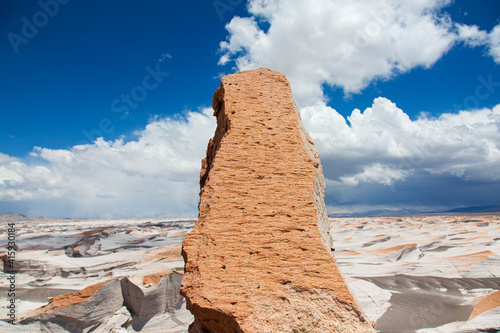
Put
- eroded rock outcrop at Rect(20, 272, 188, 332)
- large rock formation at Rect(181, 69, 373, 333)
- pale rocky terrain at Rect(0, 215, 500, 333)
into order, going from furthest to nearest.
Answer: eroded rock outcrop at Rect(20, 272, 188, 332) → pale rocky terrain at Rect(0, 215, 500, 333) → large rock formation at Rect(181, 69, 373, 333)

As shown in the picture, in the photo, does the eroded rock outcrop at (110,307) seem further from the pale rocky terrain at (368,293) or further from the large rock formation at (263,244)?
the large rock formation at (263,244)

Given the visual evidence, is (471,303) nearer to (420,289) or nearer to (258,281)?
(420,289)

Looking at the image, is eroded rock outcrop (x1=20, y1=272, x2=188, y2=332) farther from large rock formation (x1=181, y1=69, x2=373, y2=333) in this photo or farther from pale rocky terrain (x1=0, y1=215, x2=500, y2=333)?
large rock formation (x1=181, y1=69, x2=373, y2=333)

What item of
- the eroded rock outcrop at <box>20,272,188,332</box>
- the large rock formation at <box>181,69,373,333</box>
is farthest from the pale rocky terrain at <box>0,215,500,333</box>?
the large rock formation at <box>181,69,373,333</box>

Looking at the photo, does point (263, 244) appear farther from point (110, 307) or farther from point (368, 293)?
point (110, 307)

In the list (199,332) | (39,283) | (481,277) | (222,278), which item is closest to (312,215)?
(222,278)

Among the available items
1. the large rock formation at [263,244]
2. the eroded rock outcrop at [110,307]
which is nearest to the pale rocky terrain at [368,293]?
the eroded rock outcrop at [110,307]

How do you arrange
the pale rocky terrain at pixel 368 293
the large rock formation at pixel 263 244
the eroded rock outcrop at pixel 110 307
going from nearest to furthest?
1. the large rock formation at pixel 263 244
2. the pale rocky terrain at pixel 368 293
3. the eroded rock outcrop at pixel 110 307

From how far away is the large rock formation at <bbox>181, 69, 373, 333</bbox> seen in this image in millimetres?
2008


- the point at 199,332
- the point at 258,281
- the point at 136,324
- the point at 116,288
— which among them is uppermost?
the point at 258,281

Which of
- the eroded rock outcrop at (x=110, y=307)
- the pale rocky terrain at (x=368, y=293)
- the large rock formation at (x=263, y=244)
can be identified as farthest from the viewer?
the eroded rock outcrop at (x=110, y=307)

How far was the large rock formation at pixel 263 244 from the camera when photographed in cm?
201

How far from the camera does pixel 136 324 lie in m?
4.92

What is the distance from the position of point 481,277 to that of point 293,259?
6.27 m
